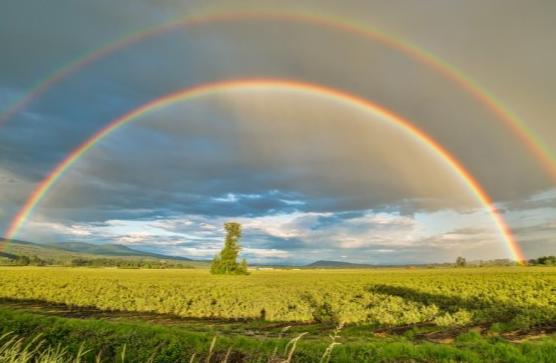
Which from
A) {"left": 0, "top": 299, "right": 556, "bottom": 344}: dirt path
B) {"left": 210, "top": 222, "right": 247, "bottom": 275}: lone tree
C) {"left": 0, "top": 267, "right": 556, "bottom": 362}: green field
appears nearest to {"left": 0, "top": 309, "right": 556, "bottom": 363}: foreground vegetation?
{"left": 0, "top": 267, "right": 556, "bottom": 362}: green field

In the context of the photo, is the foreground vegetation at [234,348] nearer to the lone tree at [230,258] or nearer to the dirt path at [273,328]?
the dirt path at [273,328]

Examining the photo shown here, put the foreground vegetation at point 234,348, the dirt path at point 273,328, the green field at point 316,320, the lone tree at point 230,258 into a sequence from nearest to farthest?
1. the foreground vegetation at point 234,348
2. the green field at point 316,320
3. the dirt path at point 273,328
4. the lone tree at point 230,258

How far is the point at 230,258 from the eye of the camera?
11862 cm

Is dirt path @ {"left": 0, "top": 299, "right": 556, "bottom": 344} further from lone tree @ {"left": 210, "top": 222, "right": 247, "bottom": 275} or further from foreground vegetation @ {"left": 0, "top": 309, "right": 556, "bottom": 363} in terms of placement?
lone tree @ {"left": 210, "top": 222, "right": 247, "bottom": 275}

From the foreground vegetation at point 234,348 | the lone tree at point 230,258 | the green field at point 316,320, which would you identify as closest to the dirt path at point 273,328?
the green field at point 316,320

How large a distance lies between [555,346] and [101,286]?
169ft

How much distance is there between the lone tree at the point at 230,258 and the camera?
117 metres

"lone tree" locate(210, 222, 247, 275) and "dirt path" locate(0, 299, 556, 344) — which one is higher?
"lone tree" locate(210, 222, 247, 275)

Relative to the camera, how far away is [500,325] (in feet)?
90.0

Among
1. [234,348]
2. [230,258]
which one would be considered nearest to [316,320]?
[234,348]

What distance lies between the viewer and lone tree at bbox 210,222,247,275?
11669 cm

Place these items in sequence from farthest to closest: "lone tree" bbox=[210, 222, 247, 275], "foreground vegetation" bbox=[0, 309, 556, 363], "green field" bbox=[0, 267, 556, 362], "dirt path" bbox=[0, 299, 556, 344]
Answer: "lone tree" bbox=[210, 222, 247, 275] < "dirt path" bbox=[0, 299, 556, 344] < "green field" bbox=[0, 267, 556, 362] < "foreground vegetation" bbox=[0, 309, 556, 363]

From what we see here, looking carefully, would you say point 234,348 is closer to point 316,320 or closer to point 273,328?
point 273,328

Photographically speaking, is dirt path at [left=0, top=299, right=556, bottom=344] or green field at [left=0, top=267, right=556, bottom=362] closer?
green field at [left=0, top=267, right=556, bottom=362]
